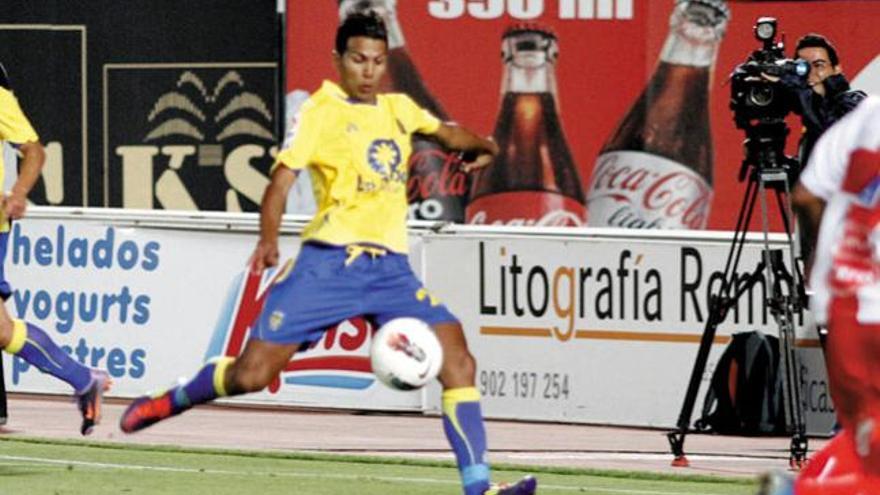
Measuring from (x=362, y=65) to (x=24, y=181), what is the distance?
2512 millimetres

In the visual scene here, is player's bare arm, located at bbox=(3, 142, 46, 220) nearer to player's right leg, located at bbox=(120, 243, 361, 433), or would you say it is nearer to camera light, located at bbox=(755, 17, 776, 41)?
player's right leg, located at bbox=(120, 243, 361, 433)

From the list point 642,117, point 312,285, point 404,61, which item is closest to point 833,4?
point 642,117

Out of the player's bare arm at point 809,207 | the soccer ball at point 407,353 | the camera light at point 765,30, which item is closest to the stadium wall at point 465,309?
the camera light at point 765,30

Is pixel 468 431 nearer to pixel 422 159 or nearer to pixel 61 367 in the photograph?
pixel 61 367

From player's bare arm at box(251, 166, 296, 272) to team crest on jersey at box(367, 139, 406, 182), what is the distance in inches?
12.9

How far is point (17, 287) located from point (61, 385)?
71 cm

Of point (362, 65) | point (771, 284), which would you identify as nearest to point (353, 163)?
point (362, 65)

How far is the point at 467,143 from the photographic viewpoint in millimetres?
11570

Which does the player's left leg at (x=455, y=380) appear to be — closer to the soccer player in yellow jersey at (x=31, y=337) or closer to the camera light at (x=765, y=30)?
the soccer player in yellow jersey at (x=31, y=337)

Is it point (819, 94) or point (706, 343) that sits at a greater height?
point (819, 94)

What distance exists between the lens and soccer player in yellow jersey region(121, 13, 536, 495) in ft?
36.8

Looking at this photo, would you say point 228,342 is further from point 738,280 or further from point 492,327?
point 738,280

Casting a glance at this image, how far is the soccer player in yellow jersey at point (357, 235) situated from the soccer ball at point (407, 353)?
70mm

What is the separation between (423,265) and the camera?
56.6 ft
